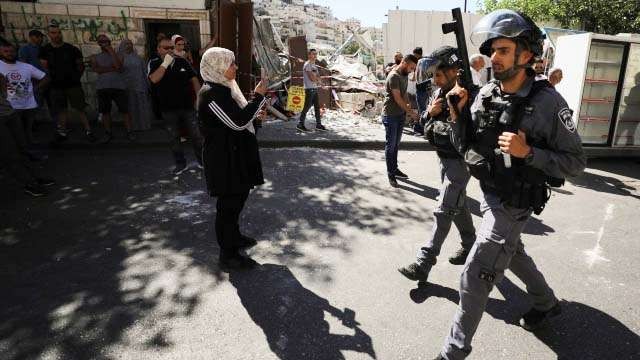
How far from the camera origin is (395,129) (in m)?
5.89

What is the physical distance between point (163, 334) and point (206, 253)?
3.97 ft

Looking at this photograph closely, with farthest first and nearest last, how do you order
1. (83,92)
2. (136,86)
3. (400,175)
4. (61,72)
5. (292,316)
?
(136,86)
(83,92)
(61,72)
(400,175)
(292,316)

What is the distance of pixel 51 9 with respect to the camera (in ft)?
30.0

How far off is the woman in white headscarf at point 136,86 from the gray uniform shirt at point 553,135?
8.03 metres

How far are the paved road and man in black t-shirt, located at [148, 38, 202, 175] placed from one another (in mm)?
714

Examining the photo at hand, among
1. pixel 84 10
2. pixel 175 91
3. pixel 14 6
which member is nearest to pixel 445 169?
pixel 175 91

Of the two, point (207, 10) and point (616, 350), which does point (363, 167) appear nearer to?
point (616, 350)

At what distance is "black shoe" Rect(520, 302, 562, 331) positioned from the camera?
9.12ft

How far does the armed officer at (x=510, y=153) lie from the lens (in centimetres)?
219

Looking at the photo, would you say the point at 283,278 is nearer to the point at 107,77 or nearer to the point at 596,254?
the point at 596,254

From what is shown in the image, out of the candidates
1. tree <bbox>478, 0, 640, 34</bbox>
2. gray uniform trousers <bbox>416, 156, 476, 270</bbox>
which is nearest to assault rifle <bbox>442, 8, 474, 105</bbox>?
gray uniform trousers <bbox>416, 156, 476, 270</bbox>

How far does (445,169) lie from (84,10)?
370 inches

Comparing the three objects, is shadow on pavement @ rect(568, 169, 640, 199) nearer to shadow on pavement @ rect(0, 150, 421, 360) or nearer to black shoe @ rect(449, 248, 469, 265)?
shadow on pavement @ rect(0, 150, 421, 360)

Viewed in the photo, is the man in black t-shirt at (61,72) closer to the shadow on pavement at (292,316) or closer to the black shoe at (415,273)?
the shadow on pavement at (292,316)
